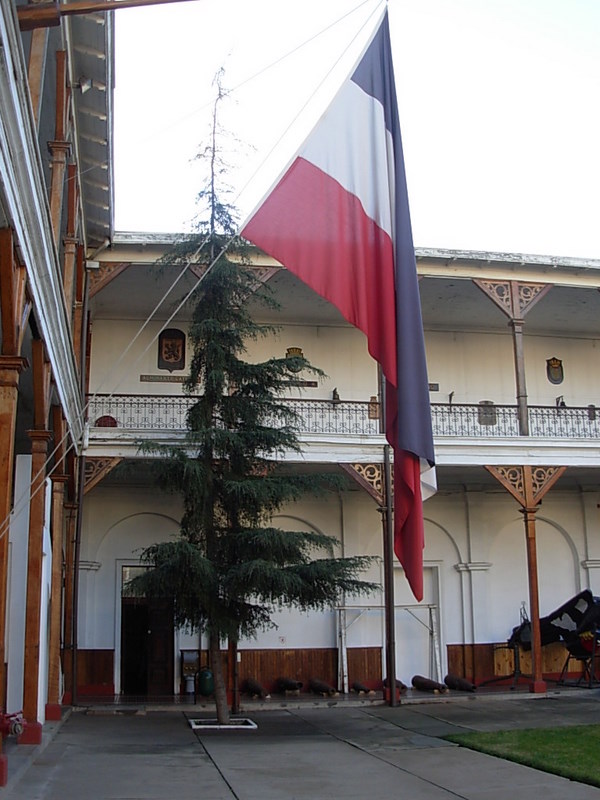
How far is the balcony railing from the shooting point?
17703 mm

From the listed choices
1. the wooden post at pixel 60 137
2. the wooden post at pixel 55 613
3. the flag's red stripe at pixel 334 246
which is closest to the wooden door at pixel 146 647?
the wooden post at pixel 55 613

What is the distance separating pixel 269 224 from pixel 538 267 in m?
12.4

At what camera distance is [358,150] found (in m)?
8.27

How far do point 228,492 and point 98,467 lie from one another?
3877mm

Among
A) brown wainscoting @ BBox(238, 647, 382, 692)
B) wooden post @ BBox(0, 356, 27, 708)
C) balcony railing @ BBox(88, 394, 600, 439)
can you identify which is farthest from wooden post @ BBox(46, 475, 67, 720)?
wooden post @ BBox(0, 356, 27, 708)

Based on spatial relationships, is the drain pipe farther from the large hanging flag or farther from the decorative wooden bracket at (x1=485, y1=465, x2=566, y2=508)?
the large hanging flag

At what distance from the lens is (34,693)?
10.5 meters

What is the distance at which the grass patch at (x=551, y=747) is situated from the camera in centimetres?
946

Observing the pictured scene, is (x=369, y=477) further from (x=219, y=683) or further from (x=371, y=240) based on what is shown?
(x=371, y=240)

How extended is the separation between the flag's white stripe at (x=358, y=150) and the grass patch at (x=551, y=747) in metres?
5.52

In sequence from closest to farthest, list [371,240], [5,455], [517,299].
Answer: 1. [5,455]
2. [371,240]
3. [517,299]

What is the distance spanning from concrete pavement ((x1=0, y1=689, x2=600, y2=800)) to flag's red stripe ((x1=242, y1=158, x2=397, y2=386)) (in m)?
3.91

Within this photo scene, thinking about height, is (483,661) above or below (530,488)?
below

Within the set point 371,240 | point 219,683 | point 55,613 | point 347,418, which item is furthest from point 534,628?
point 371,240
